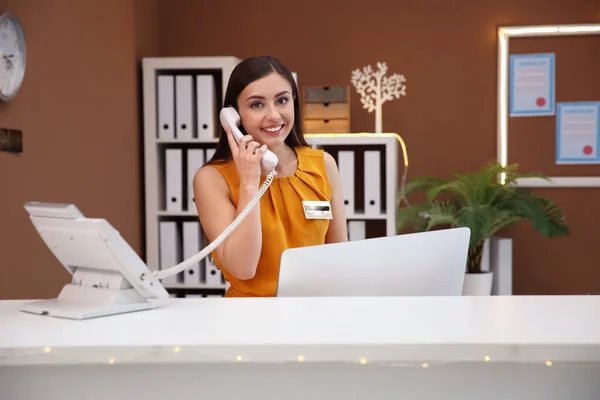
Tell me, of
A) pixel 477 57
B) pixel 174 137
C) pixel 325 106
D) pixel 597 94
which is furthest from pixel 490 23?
pixel 174 137

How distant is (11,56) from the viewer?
303cm

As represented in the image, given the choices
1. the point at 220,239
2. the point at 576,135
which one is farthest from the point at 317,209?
the point at 576,135

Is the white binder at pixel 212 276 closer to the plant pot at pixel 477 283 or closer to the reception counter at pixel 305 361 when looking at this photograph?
the plant pot at pixel 477 283

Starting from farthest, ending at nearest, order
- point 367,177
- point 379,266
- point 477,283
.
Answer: point 367,177
point 477,283
point 379,266

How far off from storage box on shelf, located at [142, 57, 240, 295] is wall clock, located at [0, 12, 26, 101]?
140 cm

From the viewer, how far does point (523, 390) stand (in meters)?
1.12

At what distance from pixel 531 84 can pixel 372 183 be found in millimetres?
1296

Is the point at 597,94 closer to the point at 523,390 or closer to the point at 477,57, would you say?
the point at 477,57

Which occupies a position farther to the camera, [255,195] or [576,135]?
[576,135]

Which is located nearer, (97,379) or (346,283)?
(97,379)

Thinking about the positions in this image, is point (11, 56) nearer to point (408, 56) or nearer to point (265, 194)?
point (265, 194)

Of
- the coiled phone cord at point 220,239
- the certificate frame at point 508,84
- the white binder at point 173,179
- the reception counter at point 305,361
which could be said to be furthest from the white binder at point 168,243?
the reception counter at point 305,361

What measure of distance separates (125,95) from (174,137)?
38 cm

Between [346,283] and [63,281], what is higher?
[346,283]
